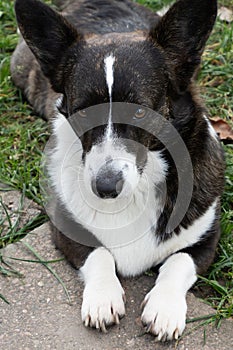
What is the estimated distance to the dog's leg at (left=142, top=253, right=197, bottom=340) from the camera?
3.15 meters

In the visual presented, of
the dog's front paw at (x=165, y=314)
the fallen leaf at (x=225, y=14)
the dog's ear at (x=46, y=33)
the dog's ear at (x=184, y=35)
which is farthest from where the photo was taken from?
the fallen leaf at (x=225, y=14)

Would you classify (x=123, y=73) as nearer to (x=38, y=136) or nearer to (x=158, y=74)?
(x=158, y=74)

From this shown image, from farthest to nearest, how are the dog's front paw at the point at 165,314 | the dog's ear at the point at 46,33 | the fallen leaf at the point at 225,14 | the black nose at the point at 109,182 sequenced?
the fallen leaf at the point at 225,14
the dog's ear at the point at 46,33
the dog's front paw at the point at 165,314
the black nose at the point at 109,182

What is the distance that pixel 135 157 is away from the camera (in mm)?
3164

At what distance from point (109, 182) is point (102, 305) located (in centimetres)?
56

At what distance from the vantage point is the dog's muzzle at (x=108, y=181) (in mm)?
3025

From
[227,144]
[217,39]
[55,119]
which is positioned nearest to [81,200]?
[55,119]

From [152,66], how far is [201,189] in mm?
678

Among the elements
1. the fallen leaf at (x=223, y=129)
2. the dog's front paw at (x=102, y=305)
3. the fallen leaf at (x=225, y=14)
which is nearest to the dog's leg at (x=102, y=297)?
the dog's front paw at (x=102, y=305)

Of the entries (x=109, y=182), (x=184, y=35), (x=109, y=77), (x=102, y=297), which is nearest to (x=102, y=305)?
(x=102, y=297)

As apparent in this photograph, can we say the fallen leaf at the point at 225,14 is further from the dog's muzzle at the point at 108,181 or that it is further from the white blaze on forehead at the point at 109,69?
the dog's muzzle at the point at 108,181

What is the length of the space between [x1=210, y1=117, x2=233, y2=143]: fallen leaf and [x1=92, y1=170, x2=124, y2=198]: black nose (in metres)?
1.51

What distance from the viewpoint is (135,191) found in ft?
11.3

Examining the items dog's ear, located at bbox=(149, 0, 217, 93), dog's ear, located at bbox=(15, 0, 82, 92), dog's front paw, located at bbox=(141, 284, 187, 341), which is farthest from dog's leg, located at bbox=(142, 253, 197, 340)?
dog's ear, located at bbox=(15, 0, 82, 92)
